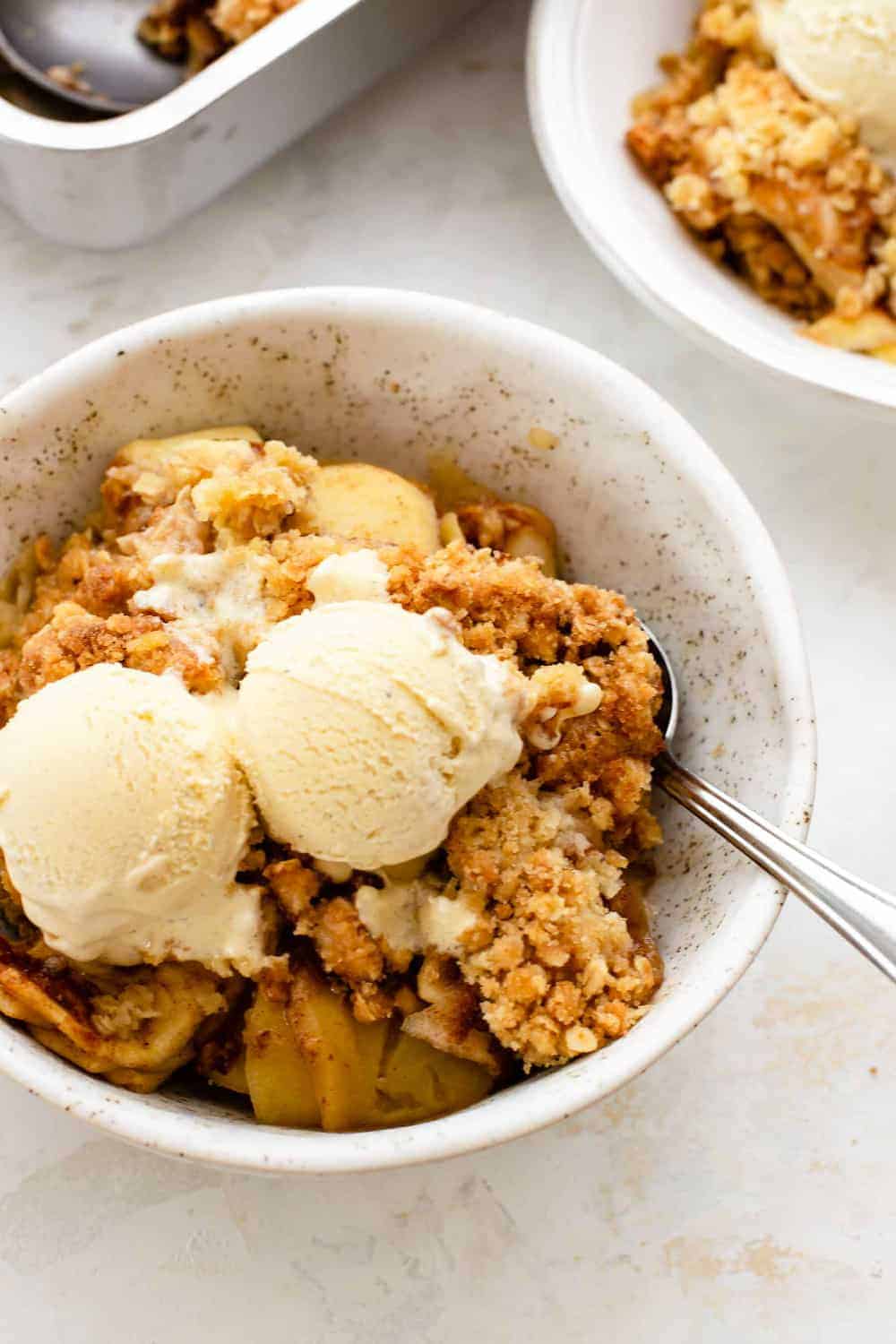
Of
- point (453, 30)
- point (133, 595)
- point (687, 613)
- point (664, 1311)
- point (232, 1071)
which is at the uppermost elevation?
point (453, 30)

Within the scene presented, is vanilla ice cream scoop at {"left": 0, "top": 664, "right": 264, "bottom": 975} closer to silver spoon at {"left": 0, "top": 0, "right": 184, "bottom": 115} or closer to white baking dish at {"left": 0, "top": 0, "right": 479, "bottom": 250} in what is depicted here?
white baking dish at {"left": 0, "top": 0, "right": 479, "bottom": 250}

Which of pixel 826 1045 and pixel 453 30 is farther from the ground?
pixel 453 30

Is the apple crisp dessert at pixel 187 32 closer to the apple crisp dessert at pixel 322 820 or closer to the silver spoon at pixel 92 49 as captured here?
the silver spoon at pixel 92 49

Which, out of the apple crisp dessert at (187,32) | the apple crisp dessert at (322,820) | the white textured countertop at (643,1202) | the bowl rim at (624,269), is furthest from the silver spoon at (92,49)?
the white textured countertop at (643,1202)

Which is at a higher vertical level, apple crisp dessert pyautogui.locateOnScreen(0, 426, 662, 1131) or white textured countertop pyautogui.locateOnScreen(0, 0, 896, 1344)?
apple crisp dessert pyautogui.locateOnScreen(0, 426, 662, 1131)

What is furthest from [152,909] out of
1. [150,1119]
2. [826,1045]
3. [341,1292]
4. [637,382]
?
[826,1045]

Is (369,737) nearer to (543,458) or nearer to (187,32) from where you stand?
(543,458)

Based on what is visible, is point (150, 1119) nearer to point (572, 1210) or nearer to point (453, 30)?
point (572, 1210)

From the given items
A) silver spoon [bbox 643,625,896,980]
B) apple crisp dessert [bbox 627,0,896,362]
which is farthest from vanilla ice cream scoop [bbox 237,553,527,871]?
apple crisp dessert [bbox 627,0,896,362]
